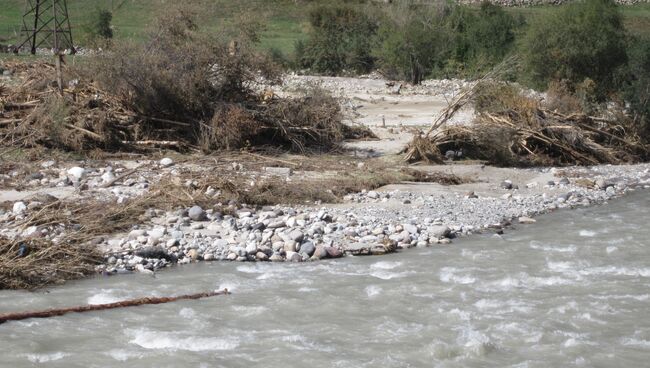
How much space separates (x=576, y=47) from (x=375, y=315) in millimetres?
14393

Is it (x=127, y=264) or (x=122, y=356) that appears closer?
(x=122, y=356)

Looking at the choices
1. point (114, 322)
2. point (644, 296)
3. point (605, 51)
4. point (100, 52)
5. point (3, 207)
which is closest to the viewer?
point (114, 322)

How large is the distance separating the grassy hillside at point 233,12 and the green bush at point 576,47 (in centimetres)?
1890

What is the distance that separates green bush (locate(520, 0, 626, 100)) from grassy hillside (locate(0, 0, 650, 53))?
18903mm

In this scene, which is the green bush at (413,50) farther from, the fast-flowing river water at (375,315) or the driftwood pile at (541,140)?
the fast-flowing river water at (375,315)

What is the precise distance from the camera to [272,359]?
7801mm

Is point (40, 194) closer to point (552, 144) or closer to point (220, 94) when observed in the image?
point (220, 94)

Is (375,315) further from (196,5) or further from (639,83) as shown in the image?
(196,5)

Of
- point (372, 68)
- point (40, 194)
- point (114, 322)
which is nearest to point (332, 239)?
point (114, 322)

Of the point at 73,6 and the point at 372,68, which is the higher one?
the point at 73,6

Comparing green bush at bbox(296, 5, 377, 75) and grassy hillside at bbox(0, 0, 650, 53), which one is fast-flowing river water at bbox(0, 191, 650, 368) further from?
grassy hillside at bbox(0, 0, 650, 53)

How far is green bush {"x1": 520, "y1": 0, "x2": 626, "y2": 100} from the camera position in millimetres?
21375

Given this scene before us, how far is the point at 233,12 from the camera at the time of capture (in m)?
42.0

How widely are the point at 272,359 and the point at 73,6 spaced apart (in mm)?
45862
